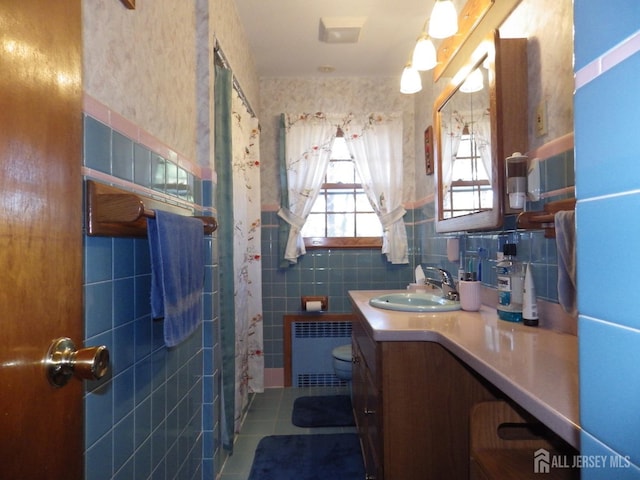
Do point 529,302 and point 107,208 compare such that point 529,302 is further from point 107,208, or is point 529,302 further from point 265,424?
point 265,424

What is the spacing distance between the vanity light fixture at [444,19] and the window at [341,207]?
1.46 m

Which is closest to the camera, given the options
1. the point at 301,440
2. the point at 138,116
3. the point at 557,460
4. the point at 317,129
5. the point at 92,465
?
the point at 92,465

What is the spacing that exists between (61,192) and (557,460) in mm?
1286

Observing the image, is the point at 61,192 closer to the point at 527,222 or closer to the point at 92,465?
the point at 92,465

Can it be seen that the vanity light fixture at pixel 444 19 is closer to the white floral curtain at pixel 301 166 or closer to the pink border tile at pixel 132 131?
the pink border tile at pixel 132 131

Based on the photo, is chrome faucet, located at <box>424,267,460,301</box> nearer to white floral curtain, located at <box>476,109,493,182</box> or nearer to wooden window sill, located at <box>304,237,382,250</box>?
white floral curtain, located at <box>476,109,493,182</box>

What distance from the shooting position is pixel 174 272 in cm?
105

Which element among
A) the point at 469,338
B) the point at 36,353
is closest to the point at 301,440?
the point at 469,338

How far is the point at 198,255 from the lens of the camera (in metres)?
1.26

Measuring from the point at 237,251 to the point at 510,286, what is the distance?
1458mm

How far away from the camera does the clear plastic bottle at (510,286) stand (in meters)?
1.36

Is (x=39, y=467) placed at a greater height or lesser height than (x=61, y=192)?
lesser

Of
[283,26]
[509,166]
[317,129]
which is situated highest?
[283,26]

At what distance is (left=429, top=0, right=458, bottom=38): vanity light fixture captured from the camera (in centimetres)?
159
